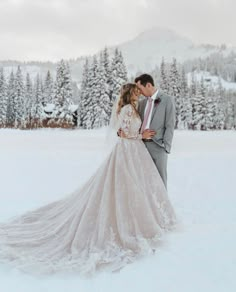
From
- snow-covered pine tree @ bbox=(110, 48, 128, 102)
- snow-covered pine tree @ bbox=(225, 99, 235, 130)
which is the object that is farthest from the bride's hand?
snow-covered pine tree @ bbox=(225, 99, 235, 130)

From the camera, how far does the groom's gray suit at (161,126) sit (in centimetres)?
577

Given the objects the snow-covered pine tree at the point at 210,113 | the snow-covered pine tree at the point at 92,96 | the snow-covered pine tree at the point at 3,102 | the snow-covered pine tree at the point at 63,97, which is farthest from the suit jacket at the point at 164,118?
the snow-covered pine tree at the point at 3,102

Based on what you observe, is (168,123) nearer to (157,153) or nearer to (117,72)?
(157,153)

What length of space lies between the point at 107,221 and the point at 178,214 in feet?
7.88

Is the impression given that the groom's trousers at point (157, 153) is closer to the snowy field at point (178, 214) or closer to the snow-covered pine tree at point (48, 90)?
the snowy field at point (178, 214)

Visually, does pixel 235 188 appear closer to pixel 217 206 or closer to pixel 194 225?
pixel 217 206

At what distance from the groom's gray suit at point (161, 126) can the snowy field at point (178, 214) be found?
109 cm

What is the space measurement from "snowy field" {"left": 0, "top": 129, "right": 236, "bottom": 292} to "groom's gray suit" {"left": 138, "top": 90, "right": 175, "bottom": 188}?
3.58 feet

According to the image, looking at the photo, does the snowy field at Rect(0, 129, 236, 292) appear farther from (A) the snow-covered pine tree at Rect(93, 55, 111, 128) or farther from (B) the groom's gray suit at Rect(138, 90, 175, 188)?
(A) the snow-covered pine tree at Rect(93, 55, 111, 128)

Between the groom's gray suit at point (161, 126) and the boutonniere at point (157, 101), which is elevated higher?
the boutonniere at point (157, 101)

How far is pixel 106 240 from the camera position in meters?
4.69

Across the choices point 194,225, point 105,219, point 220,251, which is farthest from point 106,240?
point 194,225

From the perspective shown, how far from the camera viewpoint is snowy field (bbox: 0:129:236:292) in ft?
13.0

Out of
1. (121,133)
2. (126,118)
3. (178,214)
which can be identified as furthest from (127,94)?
(178,214)
